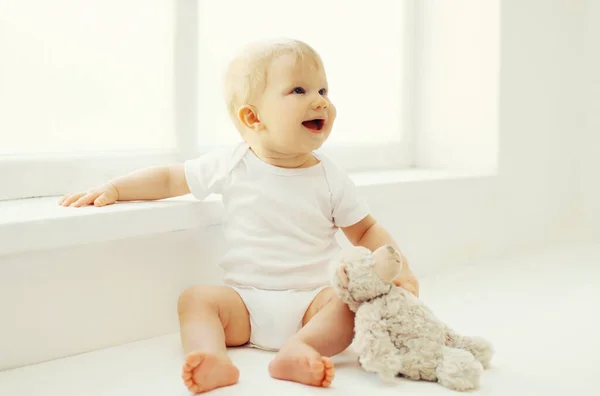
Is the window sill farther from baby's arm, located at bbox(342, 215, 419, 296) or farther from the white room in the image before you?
baby's arm, located at bbox(342, 215, 419, 296)

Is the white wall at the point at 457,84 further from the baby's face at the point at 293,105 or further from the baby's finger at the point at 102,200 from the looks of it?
the baby's finger at the point at 102,200

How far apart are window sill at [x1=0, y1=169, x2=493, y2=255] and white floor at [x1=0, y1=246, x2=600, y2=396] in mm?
183

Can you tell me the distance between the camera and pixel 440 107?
203 centimetres

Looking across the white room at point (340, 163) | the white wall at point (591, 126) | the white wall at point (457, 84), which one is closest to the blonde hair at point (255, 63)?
the white room at point (340, 163)

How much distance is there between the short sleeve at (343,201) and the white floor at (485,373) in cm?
24

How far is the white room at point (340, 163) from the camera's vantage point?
1.10 m

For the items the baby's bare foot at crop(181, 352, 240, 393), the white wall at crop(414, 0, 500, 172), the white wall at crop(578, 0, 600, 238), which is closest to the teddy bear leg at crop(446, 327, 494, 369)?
the baby's bare foot at crop(181, 352, 240, 393)

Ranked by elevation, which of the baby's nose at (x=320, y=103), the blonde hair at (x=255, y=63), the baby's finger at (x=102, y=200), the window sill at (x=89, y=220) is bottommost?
the window sill at (x=89, y=220)

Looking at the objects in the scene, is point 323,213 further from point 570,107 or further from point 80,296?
point 570,107

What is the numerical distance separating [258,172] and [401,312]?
13.5 inches

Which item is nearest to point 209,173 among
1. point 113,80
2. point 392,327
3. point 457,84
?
point 113,80

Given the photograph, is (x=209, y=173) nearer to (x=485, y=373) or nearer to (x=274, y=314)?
(x=274, y=314)

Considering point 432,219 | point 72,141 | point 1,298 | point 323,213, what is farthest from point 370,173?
point 1,298

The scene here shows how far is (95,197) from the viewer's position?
121cm
